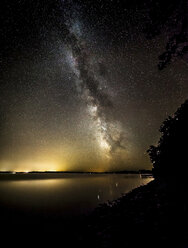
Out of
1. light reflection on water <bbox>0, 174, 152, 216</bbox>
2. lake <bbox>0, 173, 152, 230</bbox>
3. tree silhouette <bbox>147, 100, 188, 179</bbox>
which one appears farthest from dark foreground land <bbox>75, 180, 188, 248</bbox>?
light reflection on water <bbox>0, 174, 152, 216</bbox>

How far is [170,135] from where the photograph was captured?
10.9m

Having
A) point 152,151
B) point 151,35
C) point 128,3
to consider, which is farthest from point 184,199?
point 128,3

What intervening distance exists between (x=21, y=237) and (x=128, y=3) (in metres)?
12.9

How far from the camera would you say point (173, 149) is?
34.3ft

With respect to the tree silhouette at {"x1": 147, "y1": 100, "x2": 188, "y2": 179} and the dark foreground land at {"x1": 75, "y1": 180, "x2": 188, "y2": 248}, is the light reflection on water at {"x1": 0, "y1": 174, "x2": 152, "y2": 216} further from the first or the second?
the dark foreground land at {"x1": 75, "y1": 180, "x2": 188, "y2": 248}

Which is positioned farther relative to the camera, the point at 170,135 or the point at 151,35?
the point at 170,135

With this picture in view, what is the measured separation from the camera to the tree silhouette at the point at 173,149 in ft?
32.0

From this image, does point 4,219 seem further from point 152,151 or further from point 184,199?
point 184,199

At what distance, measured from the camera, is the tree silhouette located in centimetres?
975

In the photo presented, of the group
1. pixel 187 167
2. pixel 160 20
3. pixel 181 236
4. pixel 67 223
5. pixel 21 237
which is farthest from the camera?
pixel 67 223

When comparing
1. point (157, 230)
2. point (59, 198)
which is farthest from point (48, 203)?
point (157, 230)

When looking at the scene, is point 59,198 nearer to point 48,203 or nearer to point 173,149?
point 48,203

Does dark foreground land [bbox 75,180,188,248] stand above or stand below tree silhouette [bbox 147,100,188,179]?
below

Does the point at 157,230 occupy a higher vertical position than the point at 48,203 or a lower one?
higher
